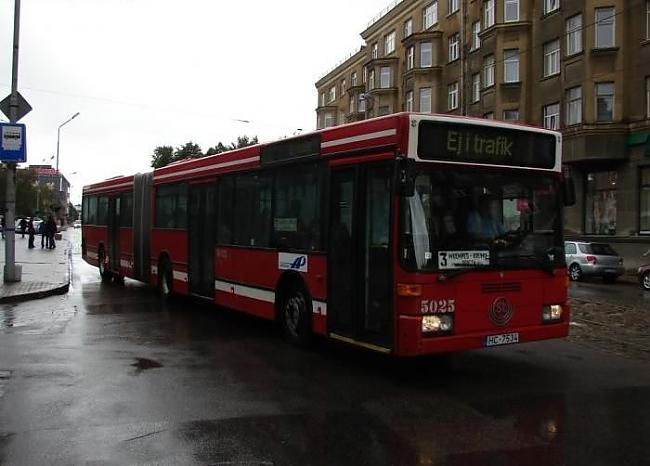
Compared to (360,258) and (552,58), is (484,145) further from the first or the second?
(552,58)

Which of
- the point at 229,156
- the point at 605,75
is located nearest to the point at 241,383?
the point at 229,156

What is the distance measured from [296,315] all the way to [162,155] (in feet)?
285

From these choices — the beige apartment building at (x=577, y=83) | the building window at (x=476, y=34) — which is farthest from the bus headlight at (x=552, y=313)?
the building window at (x=476, y=34)

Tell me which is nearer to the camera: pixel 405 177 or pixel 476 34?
pixel 405 177

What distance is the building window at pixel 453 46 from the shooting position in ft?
136

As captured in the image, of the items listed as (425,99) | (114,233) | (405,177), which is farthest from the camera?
(425,99)

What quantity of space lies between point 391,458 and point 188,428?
67.6 inches

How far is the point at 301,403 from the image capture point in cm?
616

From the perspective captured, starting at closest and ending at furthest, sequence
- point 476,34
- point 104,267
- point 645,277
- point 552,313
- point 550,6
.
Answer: point 552,313, point 104,267, point 645,277, point 550,6, point 476,34

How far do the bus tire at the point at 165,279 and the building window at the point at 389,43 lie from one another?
40.3 m

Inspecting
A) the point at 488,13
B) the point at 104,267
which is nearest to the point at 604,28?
the point at 488,13

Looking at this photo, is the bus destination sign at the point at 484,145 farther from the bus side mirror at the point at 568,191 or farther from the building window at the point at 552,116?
the building window at the point at 552,116

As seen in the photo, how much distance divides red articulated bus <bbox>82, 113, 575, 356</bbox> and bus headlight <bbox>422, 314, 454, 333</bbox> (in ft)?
0.04

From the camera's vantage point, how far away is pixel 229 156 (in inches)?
434
